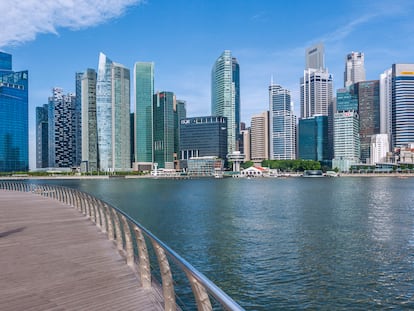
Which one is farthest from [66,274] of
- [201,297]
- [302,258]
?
[302,258]

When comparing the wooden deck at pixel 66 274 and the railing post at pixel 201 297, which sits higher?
the railing post at pixel 201 297

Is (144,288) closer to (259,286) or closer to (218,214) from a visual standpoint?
(259,286)

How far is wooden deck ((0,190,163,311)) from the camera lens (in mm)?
6531

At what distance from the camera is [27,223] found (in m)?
16.0

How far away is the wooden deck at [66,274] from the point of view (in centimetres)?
653

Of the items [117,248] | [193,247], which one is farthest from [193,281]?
[193,247]

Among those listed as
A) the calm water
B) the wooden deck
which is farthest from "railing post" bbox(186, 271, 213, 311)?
the calm water

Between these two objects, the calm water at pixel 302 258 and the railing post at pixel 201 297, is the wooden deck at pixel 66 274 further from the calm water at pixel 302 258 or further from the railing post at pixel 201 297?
the calm water at pixel 302 258

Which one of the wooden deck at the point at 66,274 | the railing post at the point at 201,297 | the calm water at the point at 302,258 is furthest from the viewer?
the calm water at the point at 302,258

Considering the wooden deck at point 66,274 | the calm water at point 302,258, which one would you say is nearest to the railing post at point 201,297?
the wooden deck at point 66,274

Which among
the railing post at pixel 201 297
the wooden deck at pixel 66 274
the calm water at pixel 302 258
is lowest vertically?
the calm water at pixel 302 258

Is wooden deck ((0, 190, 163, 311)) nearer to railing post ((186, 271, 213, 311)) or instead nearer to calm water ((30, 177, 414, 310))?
railing post ((186, 271, 213, 311))

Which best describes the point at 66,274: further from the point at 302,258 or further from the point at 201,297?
the point at 302,258

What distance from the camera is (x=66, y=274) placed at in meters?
8.23
